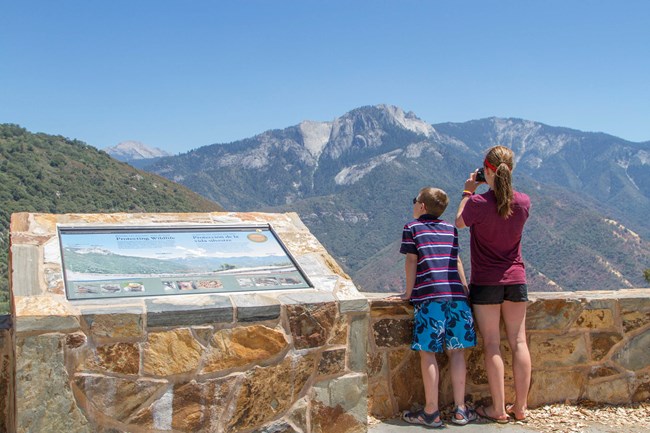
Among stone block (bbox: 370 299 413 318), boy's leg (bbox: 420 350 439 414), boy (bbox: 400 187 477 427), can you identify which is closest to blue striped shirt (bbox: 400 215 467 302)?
boy (bbox: 400 187 477 427)

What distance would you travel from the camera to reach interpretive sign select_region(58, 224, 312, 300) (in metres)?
2.93

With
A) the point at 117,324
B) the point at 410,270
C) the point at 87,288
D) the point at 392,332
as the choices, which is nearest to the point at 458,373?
the point at 392,332

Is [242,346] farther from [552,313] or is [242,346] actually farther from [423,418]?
[552,313]

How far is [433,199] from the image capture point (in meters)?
3.57

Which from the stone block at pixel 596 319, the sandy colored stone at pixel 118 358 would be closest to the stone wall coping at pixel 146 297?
the sandy colored stone at pixel 118 358

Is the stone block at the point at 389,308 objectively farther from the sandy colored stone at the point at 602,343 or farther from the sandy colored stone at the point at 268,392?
the sandy colored stone at the point at 602,343

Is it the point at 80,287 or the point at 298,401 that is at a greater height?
the point at 80,287

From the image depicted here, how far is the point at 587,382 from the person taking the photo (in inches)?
157

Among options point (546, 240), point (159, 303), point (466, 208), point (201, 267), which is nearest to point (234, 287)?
point (201, 267)

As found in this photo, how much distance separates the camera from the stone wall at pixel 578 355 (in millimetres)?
3850

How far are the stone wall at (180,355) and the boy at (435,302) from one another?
0.39 m

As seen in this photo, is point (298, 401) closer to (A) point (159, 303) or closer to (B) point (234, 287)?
(B) point (234, 287)

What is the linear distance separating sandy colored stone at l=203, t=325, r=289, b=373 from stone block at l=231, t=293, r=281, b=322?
0.05 metres

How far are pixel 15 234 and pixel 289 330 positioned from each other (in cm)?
135
